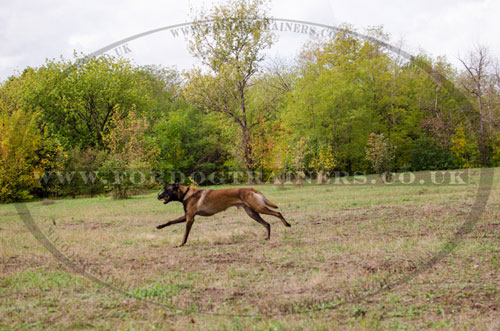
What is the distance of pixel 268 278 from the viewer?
6.71m

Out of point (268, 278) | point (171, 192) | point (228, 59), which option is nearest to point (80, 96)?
point (228, 59)

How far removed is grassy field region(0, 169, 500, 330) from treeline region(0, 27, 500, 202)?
15.7 m

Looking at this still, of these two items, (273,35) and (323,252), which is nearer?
(323,252)

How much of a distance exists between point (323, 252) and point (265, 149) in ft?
100

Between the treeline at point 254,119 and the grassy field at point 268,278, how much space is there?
15.7m

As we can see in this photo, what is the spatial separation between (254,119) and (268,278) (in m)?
36.8

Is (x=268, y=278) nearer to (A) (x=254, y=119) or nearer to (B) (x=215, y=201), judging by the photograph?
(B) (x=215, y=201)

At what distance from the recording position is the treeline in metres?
33.8

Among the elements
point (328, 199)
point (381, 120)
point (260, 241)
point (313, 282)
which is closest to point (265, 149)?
point (381, 120)

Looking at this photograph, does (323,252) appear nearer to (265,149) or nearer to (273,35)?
(273,35)

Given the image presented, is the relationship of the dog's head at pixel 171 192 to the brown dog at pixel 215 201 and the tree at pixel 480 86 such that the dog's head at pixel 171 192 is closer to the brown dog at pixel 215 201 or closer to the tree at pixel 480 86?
Result: the brown dog at pixel 215 201

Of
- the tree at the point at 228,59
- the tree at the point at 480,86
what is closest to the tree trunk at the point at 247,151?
the tree at the point at 228,59

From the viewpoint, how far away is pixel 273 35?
1273 inches

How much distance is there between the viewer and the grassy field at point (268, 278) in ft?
16.9
